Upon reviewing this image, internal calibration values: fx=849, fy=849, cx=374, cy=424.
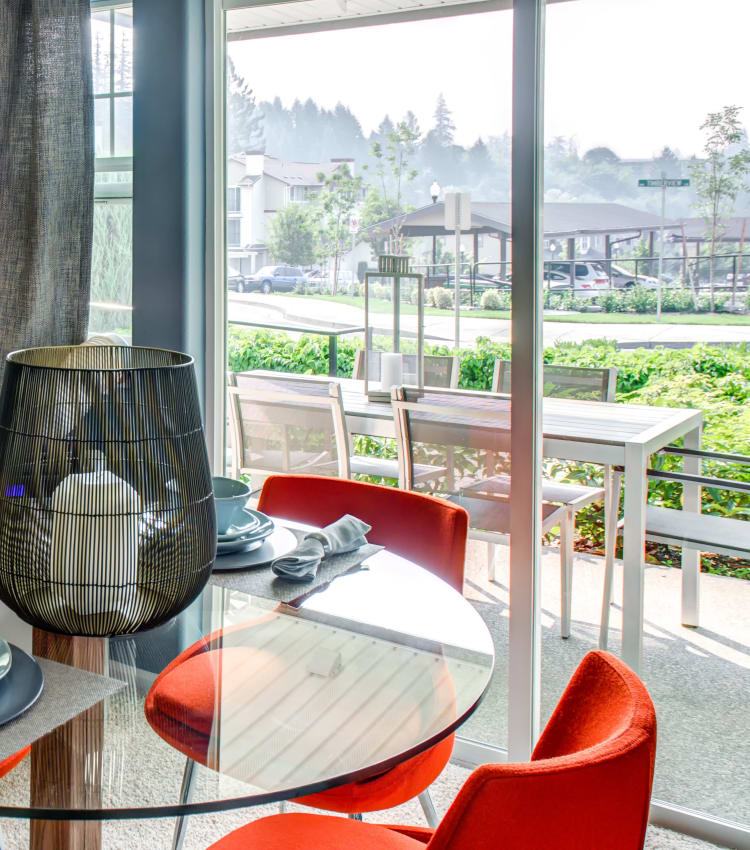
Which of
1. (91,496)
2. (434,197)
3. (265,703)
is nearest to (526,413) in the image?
(434,197)

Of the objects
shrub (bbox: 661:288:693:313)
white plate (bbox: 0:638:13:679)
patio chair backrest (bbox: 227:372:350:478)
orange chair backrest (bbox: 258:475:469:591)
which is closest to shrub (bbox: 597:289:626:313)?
shrub (bbox: 661:288:693:313)

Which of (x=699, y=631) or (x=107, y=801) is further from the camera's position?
(x=699, y=631)

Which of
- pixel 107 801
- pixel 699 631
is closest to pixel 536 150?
pixel 699 631

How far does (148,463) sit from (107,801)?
433mm

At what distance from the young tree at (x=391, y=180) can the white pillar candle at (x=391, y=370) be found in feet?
1.02

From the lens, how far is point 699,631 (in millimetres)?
2281

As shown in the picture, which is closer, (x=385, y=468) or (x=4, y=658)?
(x=4, y=658)

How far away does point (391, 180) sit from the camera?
2.51 metres

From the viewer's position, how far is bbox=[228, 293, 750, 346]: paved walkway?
2217 millimetres

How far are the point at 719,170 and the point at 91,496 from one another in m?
1.75

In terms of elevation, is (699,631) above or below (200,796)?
below

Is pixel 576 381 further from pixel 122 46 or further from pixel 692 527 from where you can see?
pixel 122 46

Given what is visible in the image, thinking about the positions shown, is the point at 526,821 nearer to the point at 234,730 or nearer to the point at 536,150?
the point at 234,730

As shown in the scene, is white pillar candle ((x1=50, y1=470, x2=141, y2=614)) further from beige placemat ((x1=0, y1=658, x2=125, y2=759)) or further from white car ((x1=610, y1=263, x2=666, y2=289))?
white car ((x1=610, y1=263, x2=666, y2=289))
